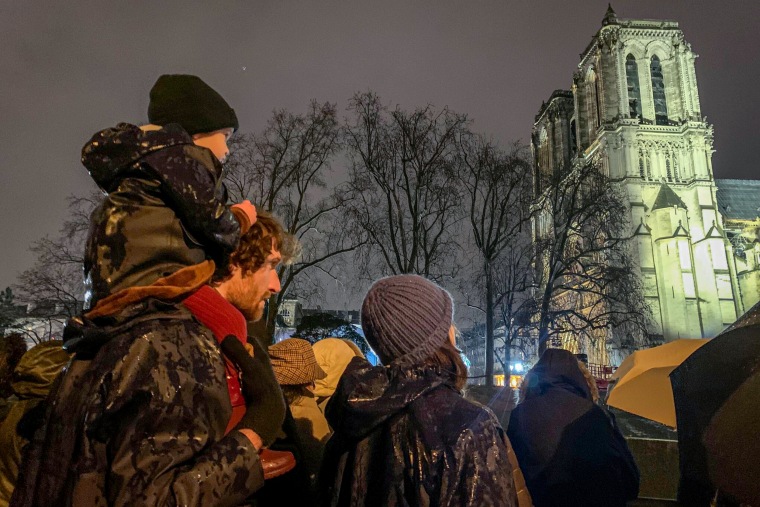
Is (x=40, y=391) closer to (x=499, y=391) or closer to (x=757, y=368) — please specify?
(x=757, y=368)

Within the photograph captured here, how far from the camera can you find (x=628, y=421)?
27.2ft

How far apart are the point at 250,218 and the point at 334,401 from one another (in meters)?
0.81

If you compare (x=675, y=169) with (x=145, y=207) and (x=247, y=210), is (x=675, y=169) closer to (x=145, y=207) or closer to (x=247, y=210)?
(x=247, y=210)

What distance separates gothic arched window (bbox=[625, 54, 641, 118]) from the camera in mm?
51688

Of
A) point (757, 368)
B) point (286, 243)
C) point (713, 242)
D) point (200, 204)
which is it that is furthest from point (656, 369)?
point (713, 242)

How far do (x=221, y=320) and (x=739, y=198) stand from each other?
74.6 meters

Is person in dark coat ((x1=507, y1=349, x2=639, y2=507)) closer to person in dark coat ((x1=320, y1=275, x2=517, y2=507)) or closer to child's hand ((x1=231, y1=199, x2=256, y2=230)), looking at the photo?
person in dark coat ((x1=320, y1=275, x2=517, y2=507))

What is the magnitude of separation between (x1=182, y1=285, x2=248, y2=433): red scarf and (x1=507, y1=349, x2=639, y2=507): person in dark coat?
2.38 meters

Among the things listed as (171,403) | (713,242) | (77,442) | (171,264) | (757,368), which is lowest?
(77,442)

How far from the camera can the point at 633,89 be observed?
52219mm

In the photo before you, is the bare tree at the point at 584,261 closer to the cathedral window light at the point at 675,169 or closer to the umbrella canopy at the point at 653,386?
the umbrella canopy at the point at 653,386

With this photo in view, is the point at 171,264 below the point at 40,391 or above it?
above

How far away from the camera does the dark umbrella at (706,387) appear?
5.59ft

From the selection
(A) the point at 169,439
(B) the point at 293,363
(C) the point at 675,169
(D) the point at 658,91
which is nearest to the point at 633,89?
(D) the point at 658,91
